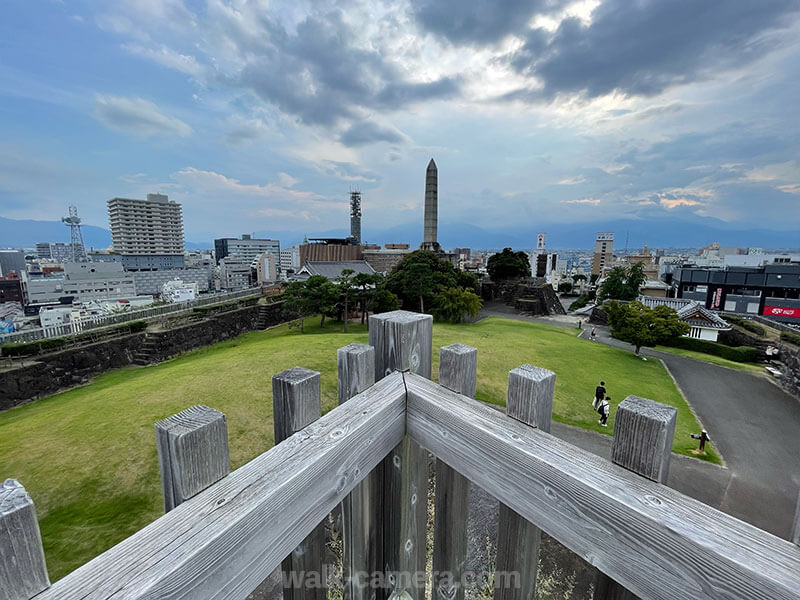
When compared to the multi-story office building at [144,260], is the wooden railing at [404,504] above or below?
above

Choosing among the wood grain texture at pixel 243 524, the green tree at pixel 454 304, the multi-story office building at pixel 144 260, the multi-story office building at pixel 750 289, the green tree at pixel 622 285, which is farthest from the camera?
the multi-story office building at pixel 144 260

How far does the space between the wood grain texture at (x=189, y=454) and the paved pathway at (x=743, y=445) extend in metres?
8.19

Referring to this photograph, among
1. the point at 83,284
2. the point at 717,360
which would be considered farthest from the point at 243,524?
the point at 83,284

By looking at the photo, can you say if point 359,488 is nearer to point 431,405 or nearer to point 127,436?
point 431,405

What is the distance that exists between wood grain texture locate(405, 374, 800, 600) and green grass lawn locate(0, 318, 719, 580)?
5.74m

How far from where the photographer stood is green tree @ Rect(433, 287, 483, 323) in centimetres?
2115

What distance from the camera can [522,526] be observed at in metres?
1.08

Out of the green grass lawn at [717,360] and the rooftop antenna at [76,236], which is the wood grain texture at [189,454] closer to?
the green grass lawn at [717,360]

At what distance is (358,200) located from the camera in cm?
9269

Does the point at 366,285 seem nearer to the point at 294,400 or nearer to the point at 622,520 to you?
the point at 294,400

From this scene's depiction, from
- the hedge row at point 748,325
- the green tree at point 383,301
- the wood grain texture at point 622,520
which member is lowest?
the hedge row at point 748,325

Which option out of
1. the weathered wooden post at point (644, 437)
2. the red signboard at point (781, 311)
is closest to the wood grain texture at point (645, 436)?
the weathered wooden post at point (644, 437)

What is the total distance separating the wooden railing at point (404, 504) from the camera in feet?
2.09

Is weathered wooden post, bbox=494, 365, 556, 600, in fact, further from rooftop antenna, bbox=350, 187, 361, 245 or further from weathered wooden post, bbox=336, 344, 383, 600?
rooftop antenna, bbox=350, 187, 361, 245
